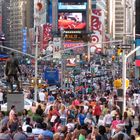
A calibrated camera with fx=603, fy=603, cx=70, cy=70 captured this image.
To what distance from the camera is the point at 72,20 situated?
133 meters

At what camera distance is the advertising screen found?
433ft

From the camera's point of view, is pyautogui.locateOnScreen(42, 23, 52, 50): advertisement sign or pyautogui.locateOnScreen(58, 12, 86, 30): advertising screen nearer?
pyautogui.locateOnScreen(58, 12, 86, 30): advertising screen

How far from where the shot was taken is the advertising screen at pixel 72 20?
13188 cm

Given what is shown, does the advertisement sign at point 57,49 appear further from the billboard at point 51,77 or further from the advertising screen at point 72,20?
the advertising screen at point 72,20

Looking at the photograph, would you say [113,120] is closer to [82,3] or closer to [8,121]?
[8,121]

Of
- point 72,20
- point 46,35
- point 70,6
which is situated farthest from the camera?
point 46,35

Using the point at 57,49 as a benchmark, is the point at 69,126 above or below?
below

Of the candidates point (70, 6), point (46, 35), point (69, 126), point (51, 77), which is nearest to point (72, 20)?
point (70, 6)

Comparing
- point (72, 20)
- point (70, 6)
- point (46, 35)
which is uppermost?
point (70, 6)

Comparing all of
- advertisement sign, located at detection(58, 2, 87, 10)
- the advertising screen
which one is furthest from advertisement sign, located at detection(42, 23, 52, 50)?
the advertising screen

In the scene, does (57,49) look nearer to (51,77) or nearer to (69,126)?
(51,77)

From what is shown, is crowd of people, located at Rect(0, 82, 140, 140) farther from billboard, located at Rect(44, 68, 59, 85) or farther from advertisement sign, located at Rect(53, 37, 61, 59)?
advertisement sign, located at Rect(53, 37, 61, 59)

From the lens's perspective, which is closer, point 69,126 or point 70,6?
point 69,126

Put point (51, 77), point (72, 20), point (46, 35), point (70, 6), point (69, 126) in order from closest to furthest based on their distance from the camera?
point (69, 126) → point (51, 77) → point (72, 20) → point (70, 6) → point (46, 35)
